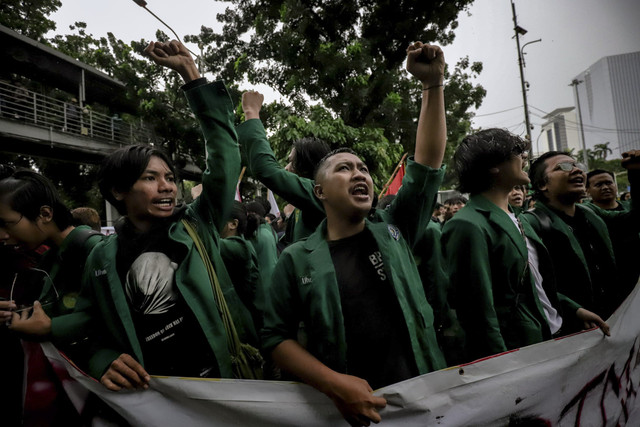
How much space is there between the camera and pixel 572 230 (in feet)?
8.11

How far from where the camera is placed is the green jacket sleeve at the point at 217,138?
1722mm

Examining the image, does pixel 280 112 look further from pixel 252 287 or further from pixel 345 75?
pixel 252 287

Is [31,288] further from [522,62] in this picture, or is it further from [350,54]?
[522,62]

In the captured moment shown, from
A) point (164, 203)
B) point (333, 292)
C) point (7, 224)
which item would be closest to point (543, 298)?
point (333, 292)

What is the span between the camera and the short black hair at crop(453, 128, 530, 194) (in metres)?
2.07

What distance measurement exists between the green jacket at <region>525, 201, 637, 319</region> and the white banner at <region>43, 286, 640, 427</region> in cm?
53

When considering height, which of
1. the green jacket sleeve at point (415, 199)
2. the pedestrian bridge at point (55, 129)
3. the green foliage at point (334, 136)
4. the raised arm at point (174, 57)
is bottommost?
Result: the green jacket sleeve at point (415, 199)

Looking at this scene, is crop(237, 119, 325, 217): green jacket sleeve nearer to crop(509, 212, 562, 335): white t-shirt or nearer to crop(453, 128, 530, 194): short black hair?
crop(453, 128, 530, 194): short black hair

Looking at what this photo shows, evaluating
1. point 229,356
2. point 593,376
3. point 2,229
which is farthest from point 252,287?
point 593,376

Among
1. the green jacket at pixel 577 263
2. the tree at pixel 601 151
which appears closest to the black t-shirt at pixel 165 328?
the green jacket at pixel 577 263

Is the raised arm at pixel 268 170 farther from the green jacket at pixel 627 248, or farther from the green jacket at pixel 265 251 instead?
the green jacket at pixel 627 248

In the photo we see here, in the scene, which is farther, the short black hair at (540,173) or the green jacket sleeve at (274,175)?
the short black hair at (540,173)

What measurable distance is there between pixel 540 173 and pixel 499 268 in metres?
1.08

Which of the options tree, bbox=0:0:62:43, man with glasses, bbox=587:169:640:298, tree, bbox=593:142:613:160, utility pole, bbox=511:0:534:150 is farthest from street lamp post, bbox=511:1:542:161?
tree, bbox=593:142:613:160
